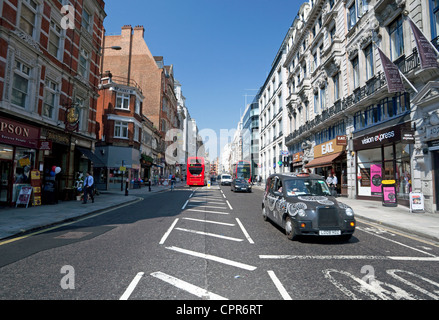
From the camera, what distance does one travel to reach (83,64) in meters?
18.8

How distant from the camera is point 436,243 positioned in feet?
21.0

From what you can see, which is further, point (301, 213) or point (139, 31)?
point (139, 31)

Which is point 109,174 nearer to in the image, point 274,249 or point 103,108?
point 103,108

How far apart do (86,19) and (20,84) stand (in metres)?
9.19

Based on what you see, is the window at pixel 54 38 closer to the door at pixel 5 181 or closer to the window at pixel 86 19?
the window at pixel 86 19

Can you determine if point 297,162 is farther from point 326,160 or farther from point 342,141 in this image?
point 342,141

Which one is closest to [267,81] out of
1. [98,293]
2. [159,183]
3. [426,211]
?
[159,183]

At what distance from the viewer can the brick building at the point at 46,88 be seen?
1212 cm

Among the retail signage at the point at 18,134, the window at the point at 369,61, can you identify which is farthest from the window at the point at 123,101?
the window at the point at 369,61

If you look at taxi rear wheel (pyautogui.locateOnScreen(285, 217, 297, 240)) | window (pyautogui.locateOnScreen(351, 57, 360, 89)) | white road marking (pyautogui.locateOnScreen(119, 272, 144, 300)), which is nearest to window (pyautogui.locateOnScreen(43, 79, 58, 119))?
white road marking (pyautogui.locateOnScreen(119, 272, 144, 300))

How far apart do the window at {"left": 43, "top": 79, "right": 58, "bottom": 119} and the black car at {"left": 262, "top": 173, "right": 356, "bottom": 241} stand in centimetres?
1489

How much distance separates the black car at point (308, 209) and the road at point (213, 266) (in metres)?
0.38

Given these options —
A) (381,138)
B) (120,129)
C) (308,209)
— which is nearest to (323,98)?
(381,138)

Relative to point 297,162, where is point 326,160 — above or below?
below
